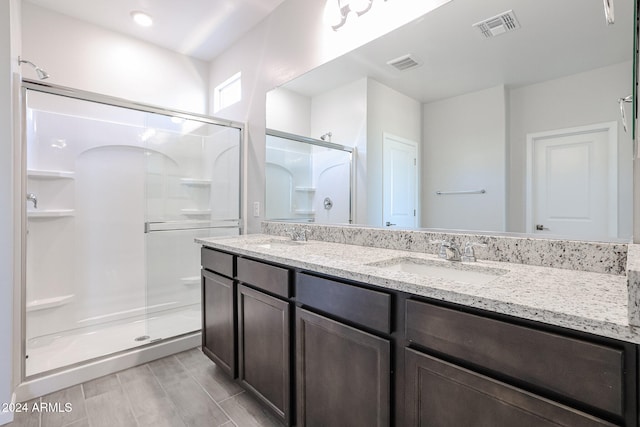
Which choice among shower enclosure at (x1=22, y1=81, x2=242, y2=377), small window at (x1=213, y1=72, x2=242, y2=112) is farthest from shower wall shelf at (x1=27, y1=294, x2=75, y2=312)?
small window at (x1=213, y1=72, x2=242, y2=112)

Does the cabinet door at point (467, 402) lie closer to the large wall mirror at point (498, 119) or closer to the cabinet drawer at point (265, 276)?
the cabinet drawer at point (265, 276)

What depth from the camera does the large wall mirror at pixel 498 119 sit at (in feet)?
3.51

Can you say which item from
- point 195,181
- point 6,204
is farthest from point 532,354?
point 195,181

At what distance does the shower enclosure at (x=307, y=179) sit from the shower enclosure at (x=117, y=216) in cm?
45

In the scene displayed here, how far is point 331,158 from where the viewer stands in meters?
2.10

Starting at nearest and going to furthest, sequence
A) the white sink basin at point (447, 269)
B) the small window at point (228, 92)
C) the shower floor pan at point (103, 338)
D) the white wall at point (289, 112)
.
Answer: the white sink basin at point (447, 269)
the shower floor pan at point (103, 338)
the white wall at point (289, 112)
the small window at point (228, 92)

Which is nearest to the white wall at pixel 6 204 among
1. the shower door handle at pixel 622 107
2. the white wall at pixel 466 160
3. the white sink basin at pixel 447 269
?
the white sink basin at pixel 447 269

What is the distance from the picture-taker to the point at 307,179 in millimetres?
2324

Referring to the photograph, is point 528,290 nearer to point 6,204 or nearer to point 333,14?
point 333,14

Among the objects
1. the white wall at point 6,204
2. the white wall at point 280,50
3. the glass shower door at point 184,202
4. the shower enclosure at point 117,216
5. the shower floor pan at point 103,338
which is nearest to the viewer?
the white wall at point 6,204

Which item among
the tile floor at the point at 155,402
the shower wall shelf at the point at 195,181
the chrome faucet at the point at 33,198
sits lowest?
the tile floor at the point at 155,402

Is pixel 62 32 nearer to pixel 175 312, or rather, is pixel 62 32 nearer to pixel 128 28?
pixel 128 28

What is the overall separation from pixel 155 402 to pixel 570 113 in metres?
2.38

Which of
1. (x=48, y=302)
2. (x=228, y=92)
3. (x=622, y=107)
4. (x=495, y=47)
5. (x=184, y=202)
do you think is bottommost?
(x=48, y=302)
